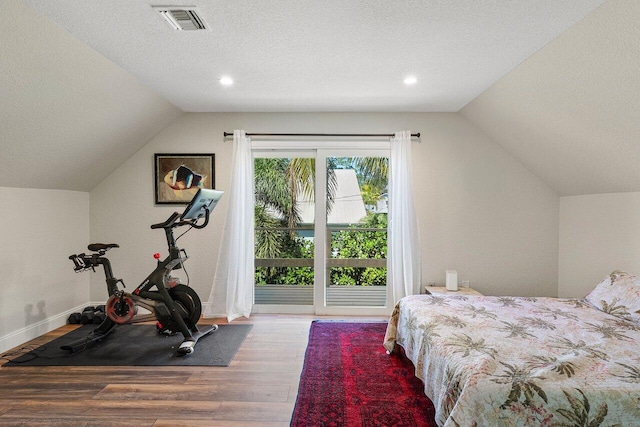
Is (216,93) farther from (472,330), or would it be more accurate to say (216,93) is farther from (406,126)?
(472,330)

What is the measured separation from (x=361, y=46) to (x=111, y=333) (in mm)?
3488

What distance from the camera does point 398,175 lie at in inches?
155

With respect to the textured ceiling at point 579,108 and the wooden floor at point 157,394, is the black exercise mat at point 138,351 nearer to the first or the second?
the wooden floor at point 157,394

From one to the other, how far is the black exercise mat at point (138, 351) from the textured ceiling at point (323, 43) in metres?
2.39

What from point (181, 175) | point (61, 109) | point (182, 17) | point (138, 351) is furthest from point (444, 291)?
point (61, 109)

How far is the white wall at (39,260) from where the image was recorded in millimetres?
3061

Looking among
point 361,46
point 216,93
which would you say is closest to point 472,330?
point 361,46

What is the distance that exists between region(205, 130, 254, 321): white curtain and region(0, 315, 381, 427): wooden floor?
990 mm

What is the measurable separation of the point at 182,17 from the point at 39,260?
284cm

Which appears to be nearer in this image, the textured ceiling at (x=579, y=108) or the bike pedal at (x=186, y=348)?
the textured ceiling at (x=579, y=108)

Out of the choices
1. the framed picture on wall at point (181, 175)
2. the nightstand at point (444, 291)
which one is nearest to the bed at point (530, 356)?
the nightstand at point (444, 291)

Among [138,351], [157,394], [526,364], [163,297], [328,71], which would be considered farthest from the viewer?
[163,297]

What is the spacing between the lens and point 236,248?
12.9ft

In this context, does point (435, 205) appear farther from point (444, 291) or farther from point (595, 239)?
point (595, 239)
